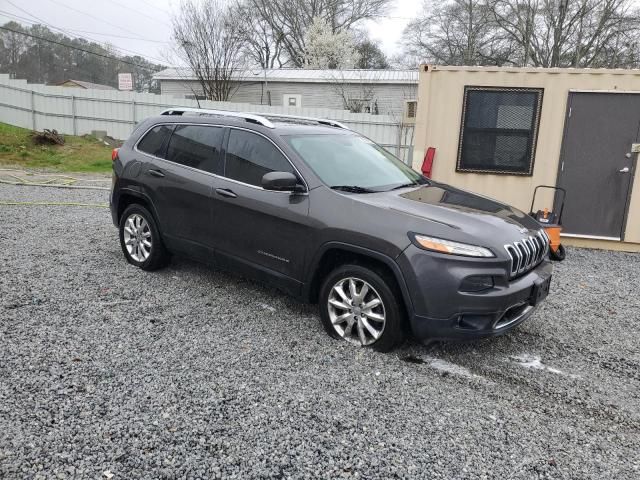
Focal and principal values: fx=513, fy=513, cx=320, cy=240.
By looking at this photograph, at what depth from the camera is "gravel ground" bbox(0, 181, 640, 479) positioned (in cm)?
257

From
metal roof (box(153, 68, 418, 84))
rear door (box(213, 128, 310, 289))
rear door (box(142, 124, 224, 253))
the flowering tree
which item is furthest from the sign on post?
the flowering tree

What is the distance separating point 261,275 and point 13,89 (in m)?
18.3

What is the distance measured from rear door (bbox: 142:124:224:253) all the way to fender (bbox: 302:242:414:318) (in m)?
1.15

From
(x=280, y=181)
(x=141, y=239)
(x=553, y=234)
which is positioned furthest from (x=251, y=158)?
Answer: (x=553, y=234)

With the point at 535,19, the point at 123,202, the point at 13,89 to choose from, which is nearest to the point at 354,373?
the point at 123,202

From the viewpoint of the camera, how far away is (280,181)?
12.6 feet

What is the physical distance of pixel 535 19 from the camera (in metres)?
31.1

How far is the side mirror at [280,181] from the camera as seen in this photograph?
3818 millimetres

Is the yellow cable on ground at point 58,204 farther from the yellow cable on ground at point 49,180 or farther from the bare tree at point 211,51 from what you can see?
the bare tree at point 211,51

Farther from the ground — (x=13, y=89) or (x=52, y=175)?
(x=13, y=89)

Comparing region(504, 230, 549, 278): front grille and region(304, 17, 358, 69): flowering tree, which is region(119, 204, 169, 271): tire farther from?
region(304, 17, 358, 69): flowering tree

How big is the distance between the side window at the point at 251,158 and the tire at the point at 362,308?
969mm

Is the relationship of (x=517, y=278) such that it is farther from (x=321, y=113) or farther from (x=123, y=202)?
(x=321, y=113)

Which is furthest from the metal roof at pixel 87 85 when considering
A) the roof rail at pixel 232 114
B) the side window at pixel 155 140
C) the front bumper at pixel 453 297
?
the front bumper at pixel 453 297
